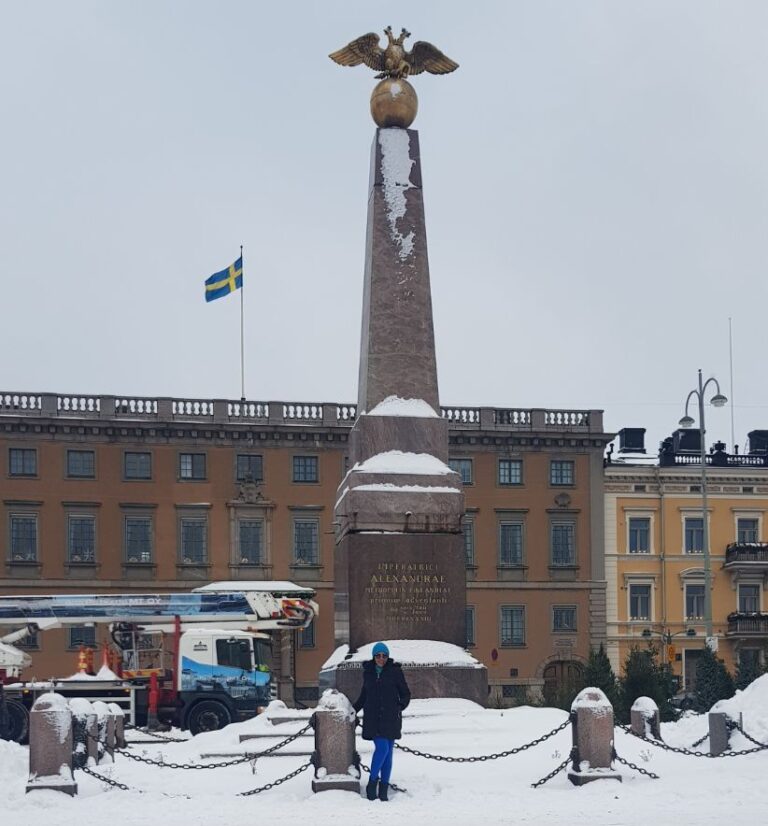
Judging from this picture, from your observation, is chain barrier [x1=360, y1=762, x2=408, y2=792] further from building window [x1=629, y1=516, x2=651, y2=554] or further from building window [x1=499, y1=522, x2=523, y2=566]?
building window [x1=629, y1=516, x2=651, y2=554]

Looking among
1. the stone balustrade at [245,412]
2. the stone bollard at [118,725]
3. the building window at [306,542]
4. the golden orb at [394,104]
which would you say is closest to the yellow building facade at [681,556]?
the stone balustrade at [245,412]

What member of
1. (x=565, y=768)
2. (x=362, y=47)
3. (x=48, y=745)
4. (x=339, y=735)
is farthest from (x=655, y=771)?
(x=362, y=47)

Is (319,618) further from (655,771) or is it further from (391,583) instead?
(655,771)

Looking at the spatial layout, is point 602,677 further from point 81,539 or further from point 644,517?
point 644,517

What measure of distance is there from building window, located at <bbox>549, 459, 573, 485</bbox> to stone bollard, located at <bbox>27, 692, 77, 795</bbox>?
4686 centimetres

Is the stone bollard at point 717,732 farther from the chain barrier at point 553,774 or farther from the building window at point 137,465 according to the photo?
the building window at point 137,465

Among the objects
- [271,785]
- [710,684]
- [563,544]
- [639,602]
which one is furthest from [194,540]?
[271,785]

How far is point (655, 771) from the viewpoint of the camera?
16.0 m

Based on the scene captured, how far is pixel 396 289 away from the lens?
2103cm

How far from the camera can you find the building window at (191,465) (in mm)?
58375

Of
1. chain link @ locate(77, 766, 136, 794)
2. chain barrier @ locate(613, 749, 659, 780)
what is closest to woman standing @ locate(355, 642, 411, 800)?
chain barrier @ locate(613, 749, 659, 780)

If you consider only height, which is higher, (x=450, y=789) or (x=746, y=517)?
(x=746, y=517)

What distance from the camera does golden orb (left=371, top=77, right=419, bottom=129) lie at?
21.7 meters

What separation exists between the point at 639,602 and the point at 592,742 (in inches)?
1866
